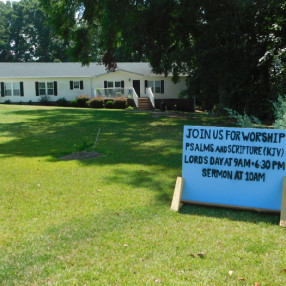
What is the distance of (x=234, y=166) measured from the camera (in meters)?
5.57

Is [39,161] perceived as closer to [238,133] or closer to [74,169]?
[74,169]

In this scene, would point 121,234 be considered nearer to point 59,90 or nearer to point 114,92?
point 114,92

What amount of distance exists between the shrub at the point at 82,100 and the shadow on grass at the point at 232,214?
3046 cm

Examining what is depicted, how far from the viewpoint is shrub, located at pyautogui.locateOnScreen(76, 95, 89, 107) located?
35.3 m

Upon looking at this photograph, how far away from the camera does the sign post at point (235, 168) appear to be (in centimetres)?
532

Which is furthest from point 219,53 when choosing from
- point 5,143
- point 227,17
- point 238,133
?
point 238,133

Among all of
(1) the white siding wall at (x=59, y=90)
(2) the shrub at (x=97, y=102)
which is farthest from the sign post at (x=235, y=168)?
(1) the white siding wall at (x=59, y=90)

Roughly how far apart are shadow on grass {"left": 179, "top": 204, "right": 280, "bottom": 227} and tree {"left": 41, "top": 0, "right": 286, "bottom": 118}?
11741mm

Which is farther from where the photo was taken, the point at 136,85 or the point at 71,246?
the point at 136,85

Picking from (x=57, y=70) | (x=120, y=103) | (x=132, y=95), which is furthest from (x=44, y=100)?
(x=132, y=95)

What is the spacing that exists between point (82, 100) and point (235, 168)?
1215 inches

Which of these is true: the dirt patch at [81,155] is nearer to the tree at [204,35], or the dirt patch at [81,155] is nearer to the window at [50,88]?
the tree at [204,35]

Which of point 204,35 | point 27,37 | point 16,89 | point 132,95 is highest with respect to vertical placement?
point 27,37

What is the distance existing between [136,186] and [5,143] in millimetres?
7009
